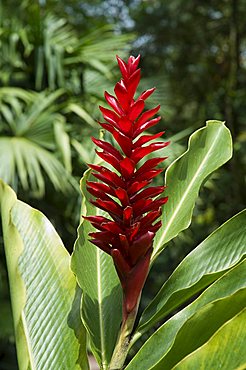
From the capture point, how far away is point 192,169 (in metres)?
0.86

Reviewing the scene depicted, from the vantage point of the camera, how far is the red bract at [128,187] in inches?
25.9

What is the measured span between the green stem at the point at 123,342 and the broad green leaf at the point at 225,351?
0.16 meters

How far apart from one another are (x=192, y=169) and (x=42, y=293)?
0.28m

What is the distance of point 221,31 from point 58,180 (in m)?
3.58

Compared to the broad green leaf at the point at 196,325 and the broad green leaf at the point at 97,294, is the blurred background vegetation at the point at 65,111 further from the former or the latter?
the broad green leaf at the point at 196,325

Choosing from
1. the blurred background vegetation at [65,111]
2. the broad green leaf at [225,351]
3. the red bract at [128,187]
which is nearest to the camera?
the broad green leaf at [225,351]

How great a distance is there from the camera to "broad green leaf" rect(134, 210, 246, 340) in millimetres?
732

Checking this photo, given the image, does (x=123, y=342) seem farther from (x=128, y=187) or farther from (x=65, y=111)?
(x=65, y=111)

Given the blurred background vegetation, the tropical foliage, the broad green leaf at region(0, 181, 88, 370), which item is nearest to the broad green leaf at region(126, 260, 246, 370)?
the tropical foliage

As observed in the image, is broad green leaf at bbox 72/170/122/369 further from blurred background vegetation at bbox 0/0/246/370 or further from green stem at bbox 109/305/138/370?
blurred background vegetation at bbox 0/0/246/370

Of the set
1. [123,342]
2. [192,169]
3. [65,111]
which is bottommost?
[65,111]

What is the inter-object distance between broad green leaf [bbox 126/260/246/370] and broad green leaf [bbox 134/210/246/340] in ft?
0.14

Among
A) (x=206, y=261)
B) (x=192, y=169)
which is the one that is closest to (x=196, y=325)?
(x=206, y=261)

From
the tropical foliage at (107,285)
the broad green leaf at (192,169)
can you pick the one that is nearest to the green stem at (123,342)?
the tropical foliage at (107,285)
